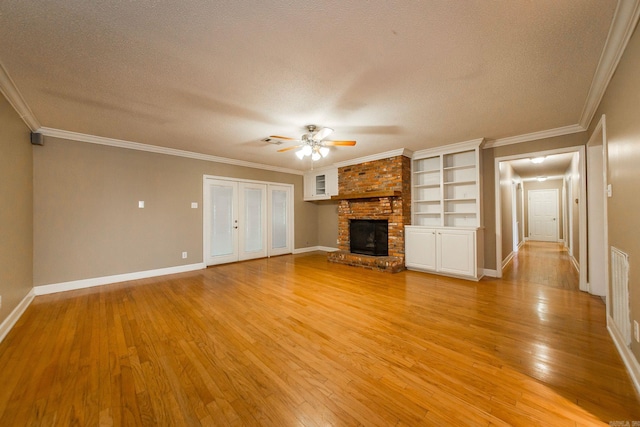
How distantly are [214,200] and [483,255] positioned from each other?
581 cm

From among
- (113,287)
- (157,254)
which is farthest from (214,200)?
(113,287)

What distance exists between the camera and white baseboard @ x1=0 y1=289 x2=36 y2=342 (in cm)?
247

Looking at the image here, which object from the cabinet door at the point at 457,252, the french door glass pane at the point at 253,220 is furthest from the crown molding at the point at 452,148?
the french door glass pane at the point at 253,220

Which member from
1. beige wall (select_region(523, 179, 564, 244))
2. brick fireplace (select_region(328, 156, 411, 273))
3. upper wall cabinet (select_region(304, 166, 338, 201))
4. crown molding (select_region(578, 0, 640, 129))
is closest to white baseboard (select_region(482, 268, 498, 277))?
brick fireplace (select_region(328, 156, 411, 273))

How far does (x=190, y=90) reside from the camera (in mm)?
2662

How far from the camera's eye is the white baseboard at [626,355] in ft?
5.61

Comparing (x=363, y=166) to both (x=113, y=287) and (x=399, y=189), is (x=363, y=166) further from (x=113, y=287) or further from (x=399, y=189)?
(x=113, y=287)

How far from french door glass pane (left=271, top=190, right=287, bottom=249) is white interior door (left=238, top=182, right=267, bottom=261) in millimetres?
276

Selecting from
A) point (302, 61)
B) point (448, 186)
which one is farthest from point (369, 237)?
point (302, 61)

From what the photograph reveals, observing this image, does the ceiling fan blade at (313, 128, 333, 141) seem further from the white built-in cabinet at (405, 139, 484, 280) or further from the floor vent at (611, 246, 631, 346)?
the floor vent at (611, 246, 631, 346)

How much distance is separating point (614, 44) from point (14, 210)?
241 inches

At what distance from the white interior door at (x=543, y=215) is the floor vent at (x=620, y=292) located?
9.38 metres

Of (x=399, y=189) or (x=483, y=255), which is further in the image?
(x=399, y=189)

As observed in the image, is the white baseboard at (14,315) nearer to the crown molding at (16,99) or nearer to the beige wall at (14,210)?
the beige wall at (14,210)
